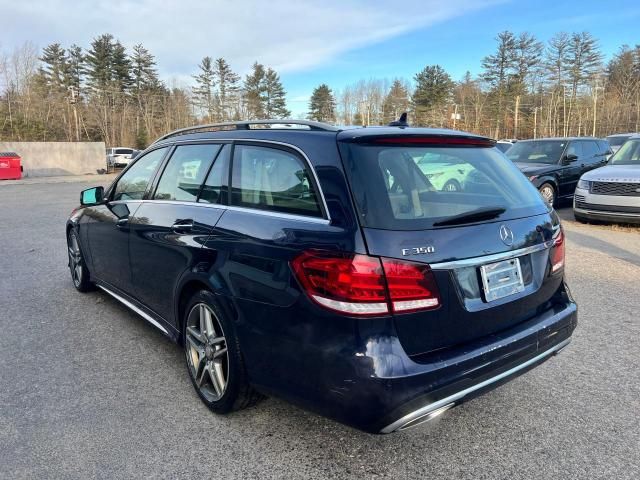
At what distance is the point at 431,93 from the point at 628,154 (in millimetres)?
51532

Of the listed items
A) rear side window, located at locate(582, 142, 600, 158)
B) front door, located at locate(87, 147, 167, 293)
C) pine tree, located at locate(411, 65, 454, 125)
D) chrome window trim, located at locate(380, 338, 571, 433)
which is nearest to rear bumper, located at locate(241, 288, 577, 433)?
chrome window trim, located at locate(380, 338, 571, 433)

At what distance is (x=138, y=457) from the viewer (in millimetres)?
2447

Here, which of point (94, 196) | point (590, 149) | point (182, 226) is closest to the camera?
point (182, 226)

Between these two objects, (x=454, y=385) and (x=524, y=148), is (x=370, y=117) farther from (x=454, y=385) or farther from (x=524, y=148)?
(x=454, y=385)

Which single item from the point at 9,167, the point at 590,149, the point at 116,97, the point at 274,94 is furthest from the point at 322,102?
the point at 590,149

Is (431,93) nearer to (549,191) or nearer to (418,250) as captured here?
(549,191)

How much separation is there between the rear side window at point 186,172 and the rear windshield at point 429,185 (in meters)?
1.27

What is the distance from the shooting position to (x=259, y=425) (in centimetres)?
274

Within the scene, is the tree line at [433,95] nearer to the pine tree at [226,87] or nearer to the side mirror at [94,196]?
the pine tree at [226,87]

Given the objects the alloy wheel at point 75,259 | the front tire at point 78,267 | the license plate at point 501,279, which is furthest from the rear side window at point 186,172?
the alloy wheel at point 75,259

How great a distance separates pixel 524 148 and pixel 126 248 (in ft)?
38.2

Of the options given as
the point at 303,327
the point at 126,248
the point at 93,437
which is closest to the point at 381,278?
the point at 303,327

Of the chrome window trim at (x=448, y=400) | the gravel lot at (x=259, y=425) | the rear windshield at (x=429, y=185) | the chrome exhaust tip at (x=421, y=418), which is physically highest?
the rear windshield at (x=429, y=185)

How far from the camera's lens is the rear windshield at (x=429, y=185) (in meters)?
2.14
